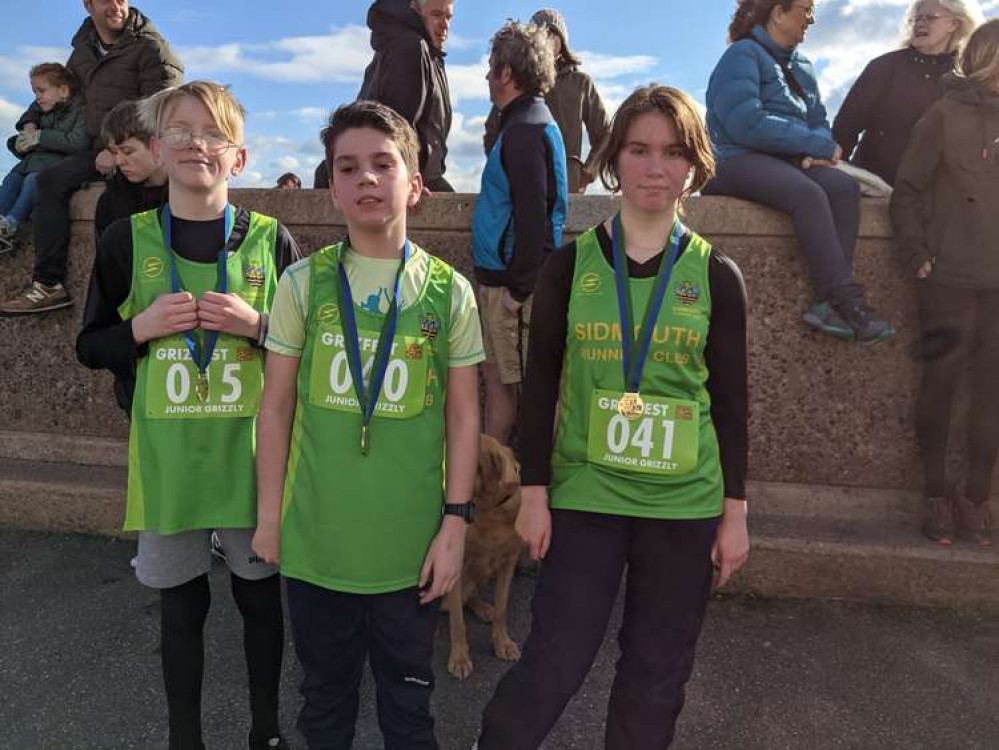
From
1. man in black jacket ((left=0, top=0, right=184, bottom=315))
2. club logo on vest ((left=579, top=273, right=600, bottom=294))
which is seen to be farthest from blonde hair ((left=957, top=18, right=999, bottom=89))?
man in black jacket ((left=0, top=0, right=184, bottom=315))

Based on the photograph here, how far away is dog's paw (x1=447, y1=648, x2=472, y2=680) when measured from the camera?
305 cm

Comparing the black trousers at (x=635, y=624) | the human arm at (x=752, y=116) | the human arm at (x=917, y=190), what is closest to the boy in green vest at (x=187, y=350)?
the black trousers at (x=635, y=624)

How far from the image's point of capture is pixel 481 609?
3.54m

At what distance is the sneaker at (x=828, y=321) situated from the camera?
3.69m

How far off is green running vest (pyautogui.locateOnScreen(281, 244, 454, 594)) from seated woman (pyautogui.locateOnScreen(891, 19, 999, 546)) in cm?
289

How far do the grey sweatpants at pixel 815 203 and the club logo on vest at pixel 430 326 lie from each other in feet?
8.16

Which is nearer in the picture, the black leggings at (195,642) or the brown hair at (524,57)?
the black leggings at (195,642)

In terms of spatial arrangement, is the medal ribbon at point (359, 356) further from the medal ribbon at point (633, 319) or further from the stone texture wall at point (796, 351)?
the stone texture wall at point (796, 351)

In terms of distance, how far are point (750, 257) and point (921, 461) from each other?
1.47 m

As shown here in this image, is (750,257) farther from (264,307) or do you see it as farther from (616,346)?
(264,307)

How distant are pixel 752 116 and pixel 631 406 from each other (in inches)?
96.3

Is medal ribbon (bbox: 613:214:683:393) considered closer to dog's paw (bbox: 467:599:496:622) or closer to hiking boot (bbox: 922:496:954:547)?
dog's paw (bbox: 467:599:496:622)

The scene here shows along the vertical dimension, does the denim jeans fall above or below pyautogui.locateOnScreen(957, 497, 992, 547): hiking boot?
above

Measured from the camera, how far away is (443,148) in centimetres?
464
